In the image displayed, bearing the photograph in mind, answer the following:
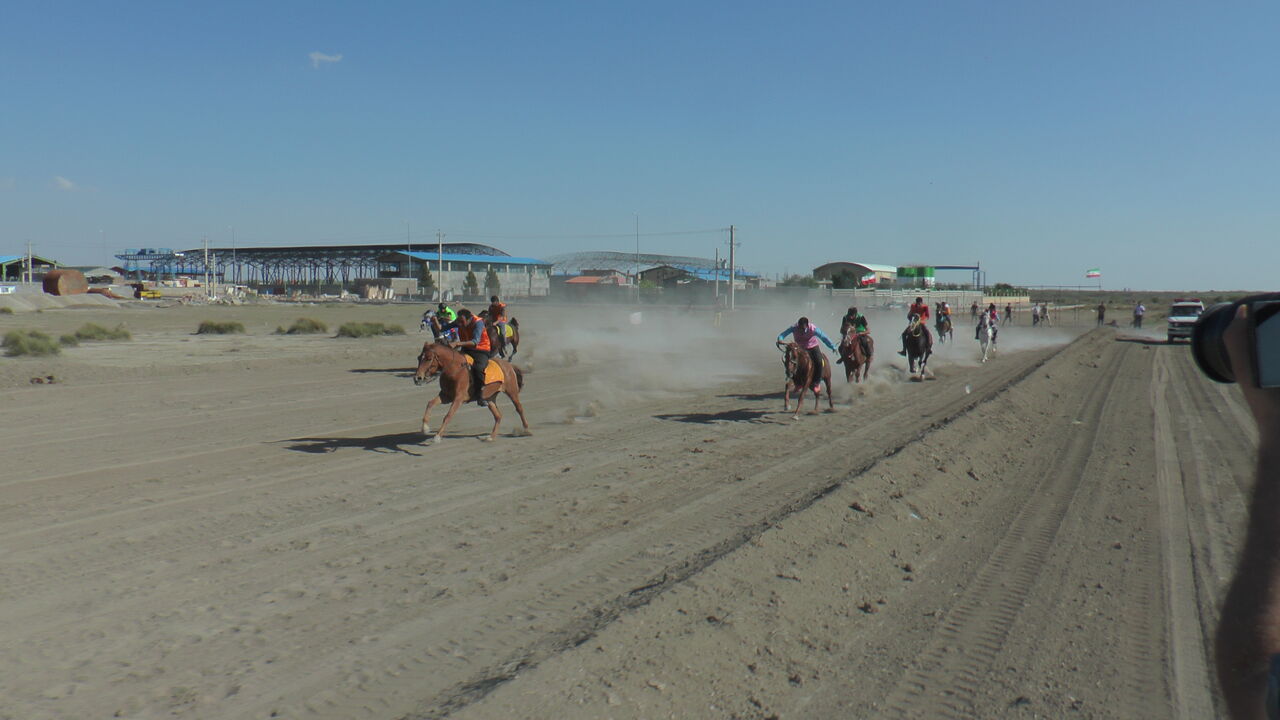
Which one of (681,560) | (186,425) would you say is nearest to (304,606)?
(681,560)

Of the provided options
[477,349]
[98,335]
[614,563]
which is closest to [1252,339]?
[614,563]

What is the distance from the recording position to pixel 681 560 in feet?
23.8

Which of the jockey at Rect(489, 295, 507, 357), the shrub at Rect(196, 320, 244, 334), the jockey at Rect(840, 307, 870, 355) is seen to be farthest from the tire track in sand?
the shrub at Rect(196, 320, 244, 334)

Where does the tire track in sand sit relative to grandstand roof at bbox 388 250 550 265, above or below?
below

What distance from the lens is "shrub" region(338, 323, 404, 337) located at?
4053cm

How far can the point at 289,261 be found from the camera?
149m

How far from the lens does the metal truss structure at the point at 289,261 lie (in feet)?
456

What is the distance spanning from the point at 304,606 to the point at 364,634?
28.9 inches

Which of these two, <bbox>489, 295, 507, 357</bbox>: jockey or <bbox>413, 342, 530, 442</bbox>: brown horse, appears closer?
<bbox>413, 342, 530, 442</bbox>: brown horse

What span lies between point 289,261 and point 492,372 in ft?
485

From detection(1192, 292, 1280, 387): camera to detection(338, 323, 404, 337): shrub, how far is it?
134 ft

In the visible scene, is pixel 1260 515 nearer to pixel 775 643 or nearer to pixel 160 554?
pixel 775 643

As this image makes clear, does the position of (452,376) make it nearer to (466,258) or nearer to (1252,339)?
(1252,339)

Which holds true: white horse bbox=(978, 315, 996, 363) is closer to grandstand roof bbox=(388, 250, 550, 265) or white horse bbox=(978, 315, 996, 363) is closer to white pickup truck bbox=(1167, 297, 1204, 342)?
white pickup truck bbox=(1167, 297, 1204, 342)
